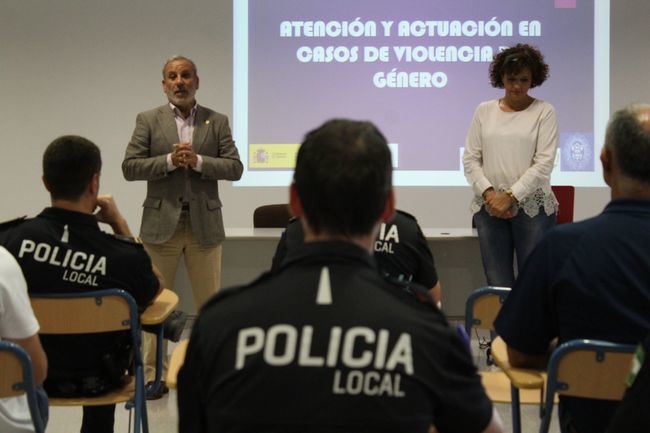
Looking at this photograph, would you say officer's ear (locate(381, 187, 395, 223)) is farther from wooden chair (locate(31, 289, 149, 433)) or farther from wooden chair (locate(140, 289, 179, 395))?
wooden chair (locate(140, 289, 179, 395))

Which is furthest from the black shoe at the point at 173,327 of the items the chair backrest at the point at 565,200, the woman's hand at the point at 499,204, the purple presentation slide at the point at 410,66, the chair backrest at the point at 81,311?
the purple presentation slide at the point at 410,66

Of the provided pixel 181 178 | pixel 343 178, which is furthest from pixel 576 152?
pixel 343 178

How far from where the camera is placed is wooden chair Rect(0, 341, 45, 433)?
1965 millimetres

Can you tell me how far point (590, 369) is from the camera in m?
1.78

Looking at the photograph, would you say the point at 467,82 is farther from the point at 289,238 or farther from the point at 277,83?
the point at 289,238

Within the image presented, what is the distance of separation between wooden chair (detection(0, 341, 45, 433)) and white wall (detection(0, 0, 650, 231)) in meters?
4.53

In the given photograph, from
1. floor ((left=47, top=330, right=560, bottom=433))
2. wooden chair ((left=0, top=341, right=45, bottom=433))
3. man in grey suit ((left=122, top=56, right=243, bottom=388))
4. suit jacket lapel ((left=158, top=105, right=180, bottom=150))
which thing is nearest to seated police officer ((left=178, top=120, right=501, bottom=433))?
wooden chair ((left=0, top=341, right=45, bottom=433))

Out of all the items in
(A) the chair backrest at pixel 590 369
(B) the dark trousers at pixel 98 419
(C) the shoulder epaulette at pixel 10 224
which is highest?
(C) the shoulder epaulette at pixel 10 224

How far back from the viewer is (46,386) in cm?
255

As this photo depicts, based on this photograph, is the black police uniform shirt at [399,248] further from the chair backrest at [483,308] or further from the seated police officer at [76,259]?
the seated police officer at [76,259]

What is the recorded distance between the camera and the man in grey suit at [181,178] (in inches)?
164

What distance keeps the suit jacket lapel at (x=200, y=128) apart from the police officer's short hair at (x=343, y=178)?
3.11m

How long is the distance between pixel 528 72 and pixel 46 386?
9.40 feet

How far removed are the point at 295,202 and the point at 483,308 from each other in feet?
5.02
